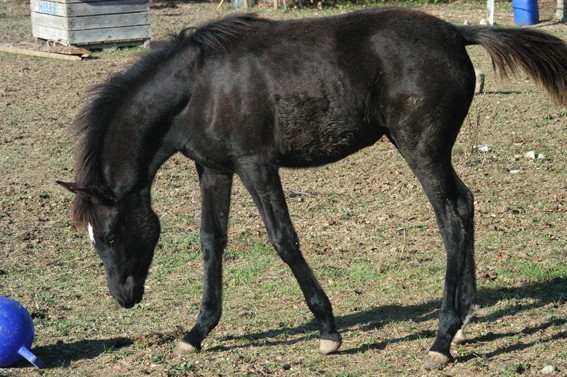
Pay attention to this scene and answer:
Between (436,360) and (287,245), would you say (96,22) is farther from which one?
(436,360)

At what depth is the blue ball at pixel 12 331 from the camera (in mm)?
5203

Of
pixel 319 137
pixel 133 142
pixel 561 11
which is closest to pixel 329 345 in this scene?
pixel 319 137

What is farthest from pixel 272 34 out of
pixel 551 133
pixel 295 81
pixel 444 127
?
pixel 551 133

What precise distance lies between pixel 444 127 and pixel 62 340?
2.83m

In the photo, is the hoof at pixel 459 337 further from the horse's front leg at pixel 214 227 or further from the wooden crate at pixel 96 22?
the wooden crate at pixel 96 22

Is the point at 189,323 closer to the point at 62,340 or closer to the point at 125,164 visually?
the point at 62,340

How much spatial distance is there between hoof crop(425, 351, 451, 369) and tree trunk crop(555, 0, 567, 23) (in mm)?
15348

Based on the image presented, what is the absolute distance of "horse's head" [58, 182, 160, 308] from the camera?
5.47 metres

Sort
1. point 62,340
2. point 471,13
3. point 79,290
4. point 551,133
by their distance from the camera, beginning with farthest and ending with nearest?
point 471,13, point 551,133, point 79,290, point 62,340

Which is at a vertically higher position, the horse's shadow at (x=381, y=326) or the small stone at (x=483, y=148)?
the horse's shadow at (x=381, y=326)

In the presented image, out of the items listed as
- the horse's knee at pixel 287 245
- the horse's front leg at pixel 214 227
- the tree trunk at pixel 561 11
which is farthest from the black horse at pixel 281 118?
the tree trunk at pixel 561 11

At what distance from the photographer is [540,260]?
7.03 meters

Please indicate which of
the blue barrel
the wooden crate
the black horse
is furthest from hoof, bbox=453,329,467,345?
the blue barrel

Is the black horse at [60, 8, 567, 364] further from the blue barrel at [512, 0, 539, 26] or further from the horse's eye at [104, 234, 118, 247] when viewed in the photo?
the blue barrel at [512, 0, 539, 26]
